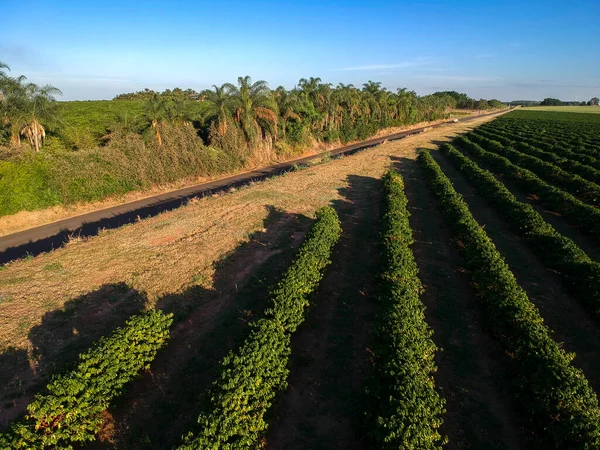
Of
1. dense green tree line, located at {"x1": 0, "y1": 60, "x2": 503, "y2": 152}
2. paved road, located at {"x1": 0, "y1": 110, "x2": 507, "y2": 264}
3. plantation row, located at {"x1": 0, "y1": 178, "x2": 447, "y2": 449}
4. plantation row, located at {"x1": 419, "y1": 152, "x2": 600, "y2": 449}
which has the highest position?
dense green tree line, located at {"x1": 0, "y1": 60, "x2": 503, "y2": 152}

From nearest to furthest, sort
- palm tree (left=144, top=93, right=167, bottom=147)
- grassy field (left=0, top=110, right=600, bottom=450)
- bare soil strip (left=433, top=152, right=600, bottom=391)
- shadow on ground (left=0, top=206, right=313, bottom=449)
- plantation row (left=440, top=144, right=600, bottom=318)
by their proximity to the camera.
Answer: grassy field (left=0, top=110, right=600, bottom=450) < shadow on ground (left=0, top=206, right=313, bottom=449) < bare soil strip (left=433, top=152, right=600, bottom=391) < plantation row (left=440, top=144, right=600, bottom=318) < palm tree (left=144, top=93, right=167, bottom=147)

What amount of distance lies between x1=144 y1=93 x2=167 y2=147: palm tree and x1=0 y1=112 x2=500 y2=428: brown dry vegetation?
29.5 ft

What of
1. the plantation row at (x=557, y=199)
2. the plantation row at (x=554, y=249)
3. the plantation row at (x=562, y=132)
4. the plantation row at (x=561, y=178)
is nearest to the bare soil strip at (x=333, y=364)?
the plantation row at (x=554, y=249)

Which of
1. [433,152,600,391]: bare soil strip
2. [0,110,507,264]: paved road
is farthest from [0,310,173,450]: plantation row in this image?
[0,110,507,264]: paved road

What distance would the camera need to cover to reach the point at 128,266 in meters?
13.8

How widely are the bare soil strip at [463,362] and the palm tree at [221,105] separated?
2258 cm

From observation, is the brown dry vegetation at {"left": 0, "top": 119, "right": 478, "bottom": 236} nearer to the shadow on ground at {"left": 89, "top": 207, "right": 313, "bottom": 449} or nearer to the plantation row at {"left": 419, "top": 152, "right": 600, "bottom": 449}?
the shadow on ground at {"left": 89, "top": 207, "right": 313, "bottom": 449}

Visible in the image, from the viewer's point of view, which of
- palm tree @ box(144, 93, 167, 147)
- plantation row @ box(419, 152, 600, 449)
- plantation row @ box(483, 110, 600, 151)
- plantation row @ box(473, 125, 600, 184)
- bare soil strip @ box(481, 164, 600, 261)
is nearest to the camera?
plantation row @ box(419, 152, 600, 449)

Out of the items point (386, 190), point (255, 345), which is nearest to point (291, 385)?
point (255, 345)

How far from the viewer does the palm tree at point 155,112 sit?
90.0ft

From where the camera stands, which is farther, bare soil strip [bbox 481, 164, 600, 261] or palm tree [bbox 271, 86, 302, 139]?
palm tree [bbox 271, 86, 302, 139]

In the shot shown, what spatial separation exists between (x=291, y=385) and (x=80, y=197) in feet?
69.5

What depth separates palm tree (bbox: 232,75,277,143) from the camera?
31.9 m

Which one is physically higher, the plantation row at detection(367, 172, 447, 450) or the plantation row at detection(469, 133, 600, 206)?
the plantation row at detection(469, 133, 600, 206)
